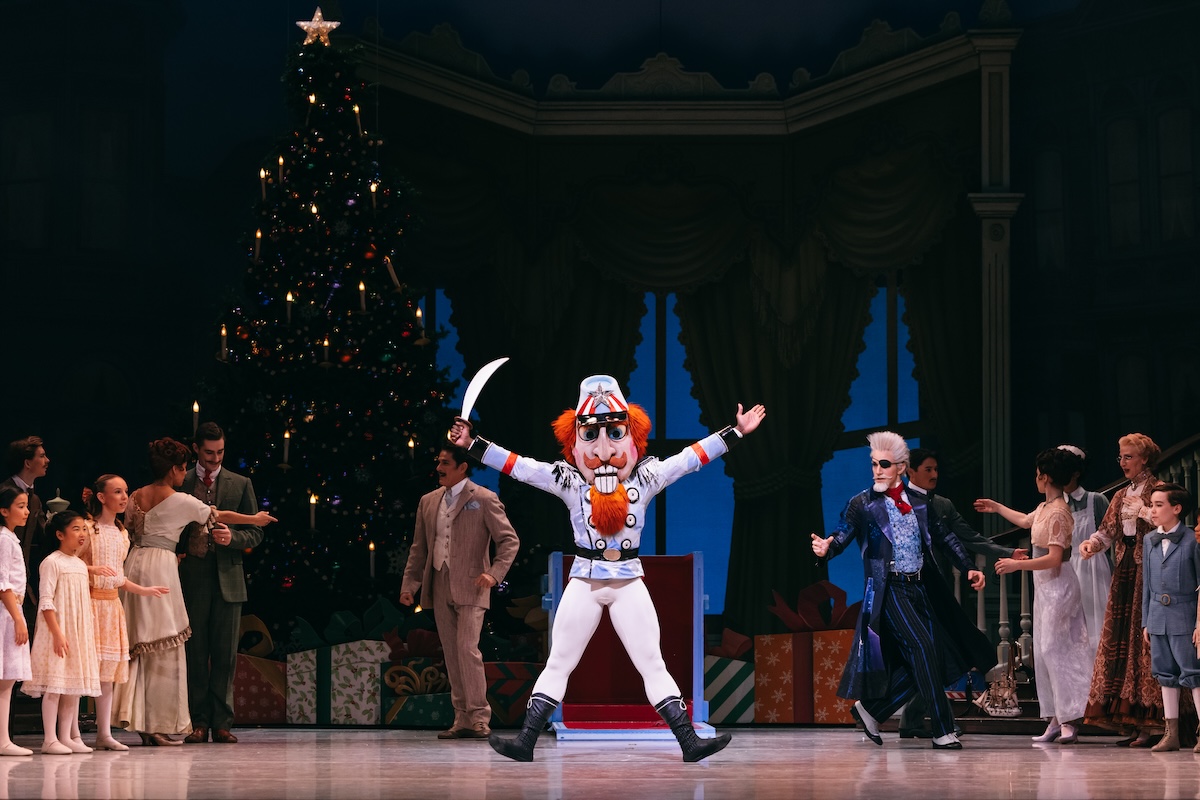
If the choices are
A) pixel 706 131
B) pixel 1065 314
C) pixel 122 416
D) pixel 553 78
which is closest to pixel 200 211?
pixel 122 416

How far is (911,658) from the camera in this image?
726cm

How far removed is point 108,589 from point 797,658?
3782mm

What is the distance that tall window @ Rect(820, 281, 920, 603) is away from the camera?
37.9 feet

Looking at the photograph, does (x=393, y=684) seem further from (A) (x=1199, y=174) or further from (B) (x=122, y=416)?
(A) (x=1199, y=174)

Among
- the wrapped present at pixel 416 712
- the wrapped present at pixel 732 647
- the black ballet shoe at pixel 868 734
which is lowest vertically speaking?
the wrapped present at pixel 416 712

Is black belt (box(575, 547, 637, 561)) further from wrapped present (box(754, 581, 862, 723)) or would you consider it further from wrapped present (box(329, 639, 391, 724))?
wrapped present (box(754, 581, 862, 723))

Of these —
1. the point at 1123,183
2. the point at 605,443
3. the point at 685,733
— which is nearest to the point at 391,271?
the point at 605,443

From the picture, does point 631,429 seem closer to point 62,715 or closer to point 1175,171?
point 62,715

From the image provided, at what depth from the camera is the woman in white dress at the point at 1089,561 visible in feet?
25.0

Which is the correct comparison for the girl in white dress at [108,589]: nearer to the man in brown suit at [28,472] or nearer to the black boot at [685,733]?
the man in brown suit at [28,472]

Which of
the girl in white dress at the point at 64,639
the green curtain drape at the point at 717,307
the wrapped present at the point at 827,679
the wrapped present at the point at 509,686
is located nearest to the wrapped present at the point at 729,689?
the wrapped present at the point at 827,679

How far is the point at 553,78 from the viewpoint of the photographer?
11.9m

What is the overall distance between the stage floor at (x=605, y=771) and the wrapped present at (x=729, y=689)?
1274mm

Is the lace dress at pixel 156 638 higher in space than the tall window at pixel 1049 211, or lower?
lower
